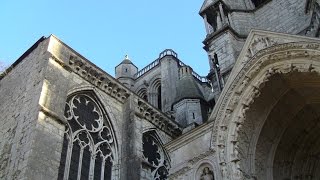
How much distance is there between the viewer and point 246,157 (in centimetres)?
874

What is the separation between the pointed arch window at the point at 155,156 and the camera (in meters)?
14.2

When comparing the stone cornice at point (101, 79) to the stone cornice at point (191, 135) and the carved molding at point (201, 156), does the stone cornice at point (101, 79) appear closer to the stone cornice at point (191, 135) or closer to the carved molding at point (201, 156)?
the stone cornice at point (191, 135)

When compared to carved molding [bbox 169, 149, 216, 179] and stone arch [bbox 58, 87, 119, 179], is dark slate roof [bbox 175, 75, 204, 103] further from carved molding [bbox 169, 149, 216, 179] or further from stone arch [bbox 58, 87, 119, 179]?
carved molding [bbox 169, 149, 216, 179]

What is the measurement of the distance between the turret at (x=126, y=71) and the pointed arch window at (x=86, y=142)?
1436 cm

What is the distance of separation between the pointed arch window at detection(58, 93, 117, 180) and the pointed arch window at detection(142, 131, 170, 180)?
5.39ft

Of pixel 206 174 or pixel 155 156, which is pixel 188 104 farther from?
pixel 206 174

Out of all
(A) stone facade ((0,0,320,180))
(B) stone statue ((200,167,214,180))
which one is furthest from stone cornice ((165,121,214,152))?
(B) stone statue ((200,167,214,180))

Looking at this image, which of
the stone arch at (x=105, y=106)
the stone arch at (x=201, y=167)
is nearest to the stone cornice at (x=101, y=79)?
the stone arch at (x=105, y=106)

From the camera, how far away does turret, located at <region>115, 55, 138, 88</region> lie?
91.5 ft

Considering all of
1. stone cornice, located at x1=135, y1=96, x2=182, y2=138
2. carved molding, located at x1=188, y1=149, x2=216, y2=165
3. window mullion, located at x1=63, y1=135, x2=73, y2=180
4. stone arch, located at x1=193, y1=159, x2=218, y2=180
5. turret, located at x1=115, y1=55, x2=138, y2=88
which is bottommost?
stone arch, located at x1=193, y1=159, x2=218, y2=180

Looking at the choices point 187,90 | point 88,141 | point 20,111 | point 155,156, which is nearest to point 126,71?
point 187,90

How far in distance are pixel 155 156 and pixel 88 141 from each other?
127 inches

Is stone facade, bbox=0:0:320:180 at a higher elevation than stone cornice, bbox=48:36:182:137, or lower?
lower

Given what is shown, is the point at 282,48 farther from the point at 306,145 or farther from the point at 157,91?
the point at 157,91
